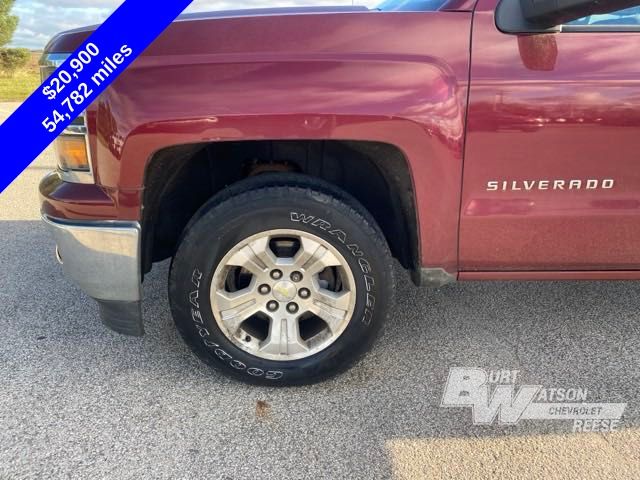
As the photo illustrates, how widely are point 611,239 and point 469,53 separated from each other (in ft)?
3.28

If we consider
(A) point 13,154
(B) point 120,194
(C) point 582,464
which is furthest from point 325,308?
(A) point 13,154

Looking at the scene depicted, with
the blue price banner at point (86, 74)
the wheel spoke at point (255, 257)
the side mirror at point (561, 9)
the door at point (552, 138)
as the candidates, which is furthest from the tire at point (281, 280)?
the side mirror at point (561, 9)

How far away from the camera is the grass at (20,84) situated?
548 inches

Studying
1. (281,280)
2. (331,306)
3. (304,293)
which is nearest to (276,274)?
(281,280)

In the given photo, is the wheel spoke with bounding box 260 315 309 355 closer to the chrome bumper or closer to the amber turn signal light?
the chrome bumper

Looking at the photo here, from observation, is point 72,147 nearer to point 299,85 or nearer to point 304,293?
point 299,85

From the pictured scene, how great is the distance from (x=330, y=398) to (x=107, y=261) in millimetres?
1102

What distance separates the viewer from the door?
2.08 metres

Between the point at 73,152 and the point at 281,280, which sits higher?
the point at 73,152

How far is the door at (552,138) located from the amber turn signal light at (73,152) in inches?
60.3

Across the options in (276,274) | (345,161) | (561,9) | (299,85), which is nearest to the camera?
(561,9)

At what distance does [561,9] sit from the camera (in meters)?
1.93

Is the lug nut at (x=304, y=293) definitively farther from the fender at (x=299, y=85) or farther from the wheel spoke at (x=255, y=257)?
the fender at (x=299, y=85)

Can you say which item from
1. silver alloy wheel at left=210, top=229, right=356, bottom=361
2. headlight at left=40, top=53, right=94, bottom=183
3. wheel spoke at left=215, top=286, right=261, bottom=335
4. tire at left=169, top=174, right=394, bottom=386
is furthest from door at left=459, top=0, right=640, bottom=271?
headlight at left=40, top=53, right=94, bottom=183
